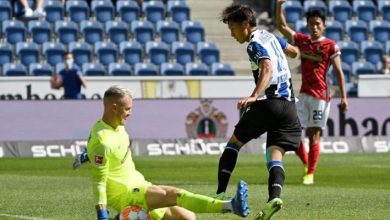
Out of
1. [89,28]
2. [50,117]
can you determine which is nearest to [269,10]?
[89,28]

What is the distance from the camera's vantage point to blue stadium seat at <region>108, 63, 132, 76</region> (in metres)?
29.6

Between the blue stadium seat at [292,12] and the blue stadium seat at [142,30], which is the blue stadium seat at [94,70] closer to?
the blue stadium seat at [142,30]

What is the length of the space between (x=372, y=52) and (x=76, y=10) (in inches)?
334

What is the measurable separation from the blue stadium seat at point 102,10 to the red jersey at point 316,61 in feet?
A: 50.6

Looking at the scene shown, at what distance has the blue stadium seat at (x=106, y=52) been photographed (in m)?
30.5

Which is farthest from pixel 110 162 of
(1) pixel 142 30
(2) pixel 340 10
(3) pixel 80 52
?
(2) pixel 340 10

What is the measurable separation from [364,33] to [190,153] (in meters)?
10.3

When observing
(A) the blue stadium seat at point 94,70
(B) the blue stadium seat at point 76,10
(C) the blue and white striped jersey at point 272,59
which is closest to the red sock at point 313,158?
(C) the blue and white striped jersey at point 272,59

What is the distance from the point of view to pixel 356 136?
87.6 ft

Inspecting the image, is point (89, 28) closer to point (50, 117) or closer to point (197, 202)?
point (50, 117)

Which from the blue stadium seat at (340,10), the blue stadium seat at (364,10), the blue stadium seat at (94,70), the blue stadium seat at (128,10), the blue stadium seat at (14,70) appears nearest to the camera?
the blue stadium seat at (14,70)

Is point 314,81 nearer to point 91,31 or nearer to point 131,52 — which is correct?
point 131,52

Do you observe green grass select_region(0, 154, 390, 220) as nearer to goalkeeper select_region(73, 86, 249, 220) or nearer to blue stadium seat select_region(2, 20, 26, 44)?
goalkeeper select_region(73, 86, 249, 220)

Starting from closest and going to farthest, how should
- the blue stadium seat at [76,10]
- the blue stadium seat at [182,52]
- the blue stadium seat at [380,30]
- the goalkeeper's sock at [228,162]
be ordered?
the goalkeeper's sock at [228,162]
the blue stadium seat at [182,52]
the blue stadium seat at [76,10]
the blue stadium seat at [380,30]
